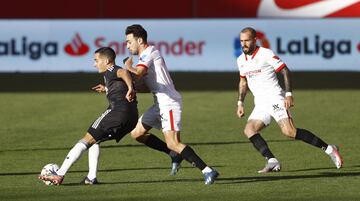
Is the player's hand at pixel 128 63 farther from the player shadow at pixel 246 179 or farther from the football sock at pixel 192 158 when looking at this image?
the player shadow at pixel 246 179

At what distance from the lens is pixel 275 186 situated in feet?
40.5

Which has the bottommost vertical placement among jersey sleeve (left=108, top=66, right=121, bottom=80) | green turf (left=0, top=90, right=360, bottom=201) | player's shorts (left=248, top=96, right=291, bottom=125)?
green turf (left=0, top=90, right=360, bottom=201)

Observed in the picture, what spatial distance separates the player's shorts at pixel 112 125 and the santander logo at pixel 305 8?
2265cm

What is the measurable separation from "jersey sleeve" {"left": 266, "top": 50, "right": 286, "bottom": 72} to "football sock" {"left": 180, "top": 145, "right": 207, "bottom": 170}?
5.98ft

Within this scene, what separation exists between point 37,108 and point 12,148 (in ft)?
22.8

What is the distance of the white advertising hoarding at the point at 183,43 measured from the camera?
31969mm

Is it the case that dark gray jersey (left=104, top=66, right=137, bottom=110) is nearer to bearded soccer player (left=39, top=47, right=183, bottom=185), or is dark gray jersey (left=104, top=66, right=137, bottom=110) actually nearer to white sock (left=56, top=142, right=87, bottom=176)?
bearded soccer player (left=39, top=47, right=183, bottom=185)

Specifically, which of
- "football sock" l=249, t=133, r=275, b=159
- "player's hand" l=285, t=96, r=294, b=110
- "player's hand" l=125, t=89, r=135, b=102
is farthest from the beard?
"player's hand" l=125, t=89, r=135, b=102

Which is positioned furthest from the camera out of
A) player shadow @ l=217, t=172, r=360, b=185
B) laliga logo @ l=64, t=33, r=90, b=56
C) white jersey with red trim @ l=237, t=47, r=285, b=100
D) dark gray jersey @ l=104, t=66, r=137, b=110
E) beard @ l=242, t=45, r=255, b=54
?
laliga logo @ l=64, t=33, r=90, b=56

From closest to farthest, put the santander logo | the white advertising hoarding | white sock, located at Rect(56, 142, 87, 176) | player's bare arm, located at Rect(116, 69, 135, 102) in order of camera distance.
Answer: player's bare arm, located at Rect(116, 69, 135, 102), white sock, located at Rect(56, 142, 87, 176), the white advertising hoarding, the santander logo

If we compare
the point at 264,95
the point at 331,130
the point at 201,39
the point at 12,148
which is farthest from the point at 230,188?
the point at 201,39

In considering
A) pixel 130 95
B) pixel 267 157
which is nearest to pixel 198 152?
pixel 267 157

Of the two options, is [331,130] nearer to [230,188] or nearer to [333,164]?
[333,164]

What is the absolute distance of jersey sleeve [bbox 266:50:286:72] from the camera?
44.9ft
